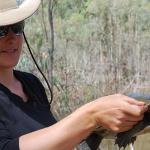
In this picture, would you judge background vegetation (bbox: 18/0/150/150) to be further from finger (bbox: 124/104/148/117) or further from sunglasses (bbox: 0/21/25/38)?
finger (bbox: 124/104/148/117)

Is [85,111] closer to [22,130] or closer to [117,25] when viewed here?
[22,130]

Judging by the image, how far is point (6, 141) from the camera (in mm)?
1515

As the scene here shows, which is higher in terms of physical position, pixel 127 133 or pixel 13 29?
pixel 13 29

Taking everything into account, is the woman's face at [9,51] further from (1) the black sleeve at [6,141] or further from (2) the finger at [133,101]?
(2) the finger at [133,101]

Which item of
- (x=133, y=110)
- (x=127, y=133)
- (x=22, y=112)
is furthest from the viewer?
(x=22, y=112)

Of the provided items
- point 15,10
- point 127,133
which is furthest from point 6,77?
point 127,133

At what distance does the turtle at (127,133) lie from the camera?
135 cm

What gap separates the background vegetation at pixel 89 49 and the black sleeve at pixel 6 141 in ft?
11.3

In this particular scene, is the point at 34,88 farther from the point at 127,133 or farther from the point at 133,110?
the point at 133,110

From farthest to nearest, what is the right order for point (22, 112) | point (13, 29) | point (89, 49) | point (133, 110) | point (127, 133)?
1. point (89, 49)
2. point (13, 29)
3. point (22, 112)
4. point (127, 133)
5. point (133, 110)

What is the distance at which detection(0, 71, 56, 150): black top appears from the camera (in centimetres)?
155

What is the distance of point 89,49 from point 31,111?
3907mm

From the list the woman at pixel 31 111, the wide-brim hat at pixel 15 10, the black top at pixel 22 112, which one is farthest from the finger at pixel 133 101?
the wide-brim hat at pixel 15 10

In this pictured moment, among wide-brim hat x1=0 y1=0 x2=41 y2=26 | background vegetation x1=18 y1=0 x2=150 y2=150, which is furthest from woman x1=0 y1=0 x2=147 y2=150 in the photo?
background vegetation x1=18 y1=0 x2=150 y2=150
